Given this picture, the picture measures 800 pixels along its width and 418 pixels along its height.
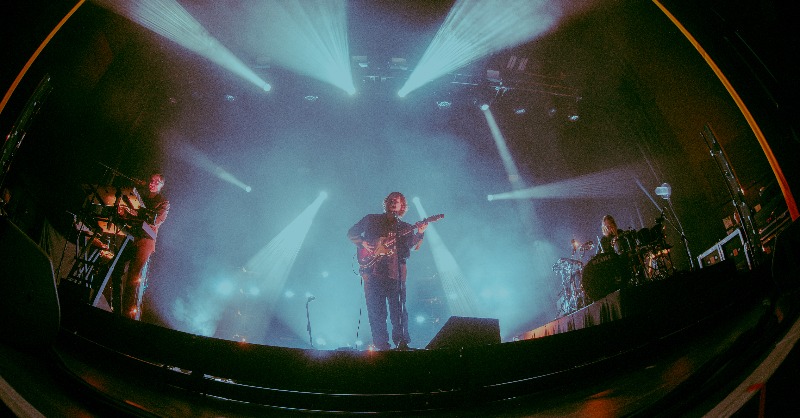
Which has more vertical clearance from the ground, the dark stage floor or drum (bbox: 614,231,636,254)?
drum (bbox: 614,231,636,254)

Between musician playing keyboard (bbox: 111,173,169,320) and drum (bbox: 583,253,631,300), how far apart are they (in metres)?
6.06

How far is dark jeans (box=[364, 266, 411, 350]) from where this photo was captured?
379cm

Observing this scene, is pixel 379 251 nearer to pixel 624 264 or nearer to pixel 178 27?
pixel 624 264

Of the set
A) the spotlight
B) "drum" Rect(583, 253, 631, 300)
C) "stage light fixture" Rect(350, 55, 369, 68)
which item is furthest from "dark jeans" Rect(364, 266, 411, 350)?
the spotlight

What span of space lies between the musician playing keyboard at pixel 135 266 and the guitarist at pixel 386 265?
2.64 metres

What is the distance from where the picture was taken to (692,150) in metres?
7.75

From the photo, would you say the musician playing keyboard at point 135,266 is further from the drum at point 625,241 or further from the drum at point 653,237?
the drum at point 653,237

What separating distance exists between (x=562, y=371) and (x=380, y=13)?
8.42m

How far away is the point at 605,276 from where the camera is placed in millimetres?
4988

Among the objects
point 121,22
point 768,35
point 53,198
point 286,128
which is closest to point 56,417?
Answer: point 768,35

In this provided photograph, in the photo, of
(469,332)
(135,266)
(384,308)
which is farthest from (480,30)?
(135,266)

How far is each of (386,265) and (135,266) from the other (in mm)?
3119

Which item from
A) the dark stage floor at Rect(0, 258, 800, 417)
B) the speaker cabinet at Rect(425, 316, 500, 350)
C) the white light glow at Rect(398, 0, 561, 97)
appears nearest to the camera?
the dark stage floor at Rect(0, 258, 800, 417)

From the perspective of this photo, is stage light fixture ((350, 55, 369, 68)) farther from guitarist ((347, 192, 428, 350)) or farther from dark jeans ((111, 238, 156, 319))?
dark jeans ((111, 238, 156, 319))
